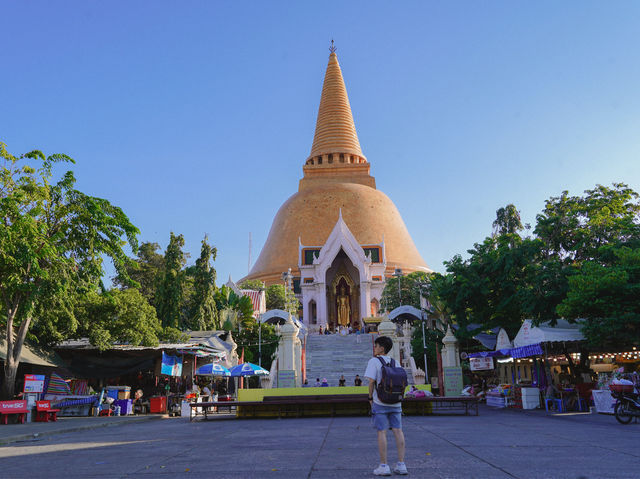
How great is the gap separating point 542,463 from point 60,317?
58.9 feet

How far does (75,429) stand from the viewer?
12.7 metres

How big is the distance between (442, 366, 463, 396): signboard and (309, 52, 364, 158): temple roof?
137 feet

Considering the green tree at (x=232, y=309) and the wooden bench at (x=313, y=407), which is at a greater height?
the green tree at (x=232, y=309)

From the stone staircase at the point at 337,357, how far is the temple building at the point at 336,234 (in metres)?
10.5

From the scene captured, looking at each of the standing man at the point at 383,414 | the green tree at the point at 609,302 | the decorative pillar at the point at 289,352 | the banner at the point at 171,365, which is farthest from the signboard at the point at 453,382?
the standing man at the point at 383,414

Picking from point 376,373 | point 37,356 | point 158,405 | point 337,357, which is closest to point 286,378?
point 158,405

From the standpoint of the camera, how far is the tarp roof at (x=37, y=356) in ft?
59.7

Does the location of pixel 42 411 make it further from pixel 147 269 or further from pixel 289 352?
pixel 147 269

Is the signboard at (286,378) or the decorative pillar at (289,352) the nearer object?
the signboard at (286,378)

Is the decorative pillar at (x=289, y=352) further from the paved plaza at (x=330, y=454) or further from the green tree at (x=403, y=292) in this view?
the green tree at (x=403, y=292)

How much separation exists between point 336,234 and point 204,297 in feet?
47.3

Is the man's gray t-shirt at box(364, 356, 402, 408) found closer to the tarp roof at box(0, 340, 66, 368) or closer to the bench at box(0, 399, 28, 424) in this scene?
the bench at box(0, 399, 28, 424)

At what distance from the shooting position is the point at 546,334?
50.8 feet

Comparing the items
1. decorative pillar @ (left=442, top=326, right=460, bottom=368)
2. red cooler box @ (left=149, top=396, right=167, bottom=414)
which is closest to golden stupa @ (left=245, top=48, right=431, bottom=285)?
decorative pillar @ (left=442, top=326, right=460, bottom=368)
